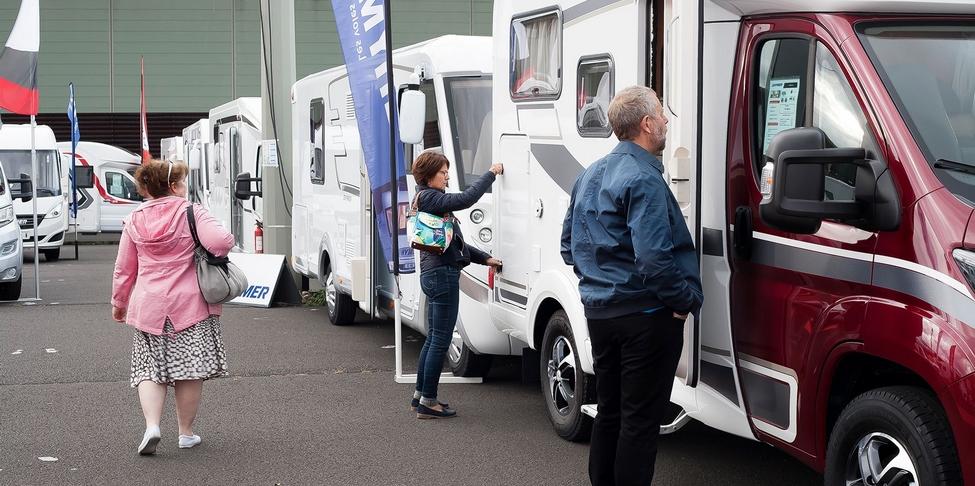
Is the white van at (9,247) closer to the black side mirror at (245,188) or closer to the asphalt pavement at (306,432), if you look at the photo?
the black side mirror at (245,188)

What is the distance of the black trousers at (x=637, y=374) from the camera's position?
4.82 m

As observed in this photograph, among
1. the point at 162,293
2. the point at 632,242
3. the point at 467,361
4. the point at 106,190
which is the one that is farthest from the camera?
the point at 106,190

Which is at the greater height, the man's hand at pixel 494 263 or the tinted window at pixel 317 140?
the tinted window at pixel 317 140

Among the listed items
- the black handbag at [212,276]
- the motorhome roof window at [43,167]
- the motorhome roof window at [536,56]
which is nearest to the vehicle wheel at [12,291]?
the motorhome roof window at [43,167]

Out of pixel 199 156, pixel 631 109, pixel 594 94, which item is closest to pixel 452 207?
pixel 594 94

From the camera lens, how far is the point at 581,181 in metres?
5.11

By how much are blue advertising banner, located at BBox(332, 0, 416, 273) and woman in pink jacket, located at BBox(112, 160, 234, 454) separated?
1874 mm

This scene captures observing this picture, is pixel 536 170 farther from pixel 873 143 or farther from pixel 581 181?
pixel 873 143

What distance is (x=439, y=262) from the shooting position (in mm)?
7594

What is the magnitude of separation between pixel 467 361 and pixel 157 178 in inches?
119

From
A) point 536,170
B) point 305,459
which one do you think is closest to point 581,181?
point 536,170

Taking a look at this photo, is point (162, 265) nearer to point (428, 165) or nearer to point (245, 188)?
point (428, 165)

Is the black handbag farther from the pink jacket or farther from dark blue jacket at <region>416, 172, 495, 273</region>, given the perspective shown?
dark blue jacket at <region>416, 172, 495, 273</region>

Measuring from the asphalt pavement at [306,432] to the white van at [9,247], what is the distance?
344cm
